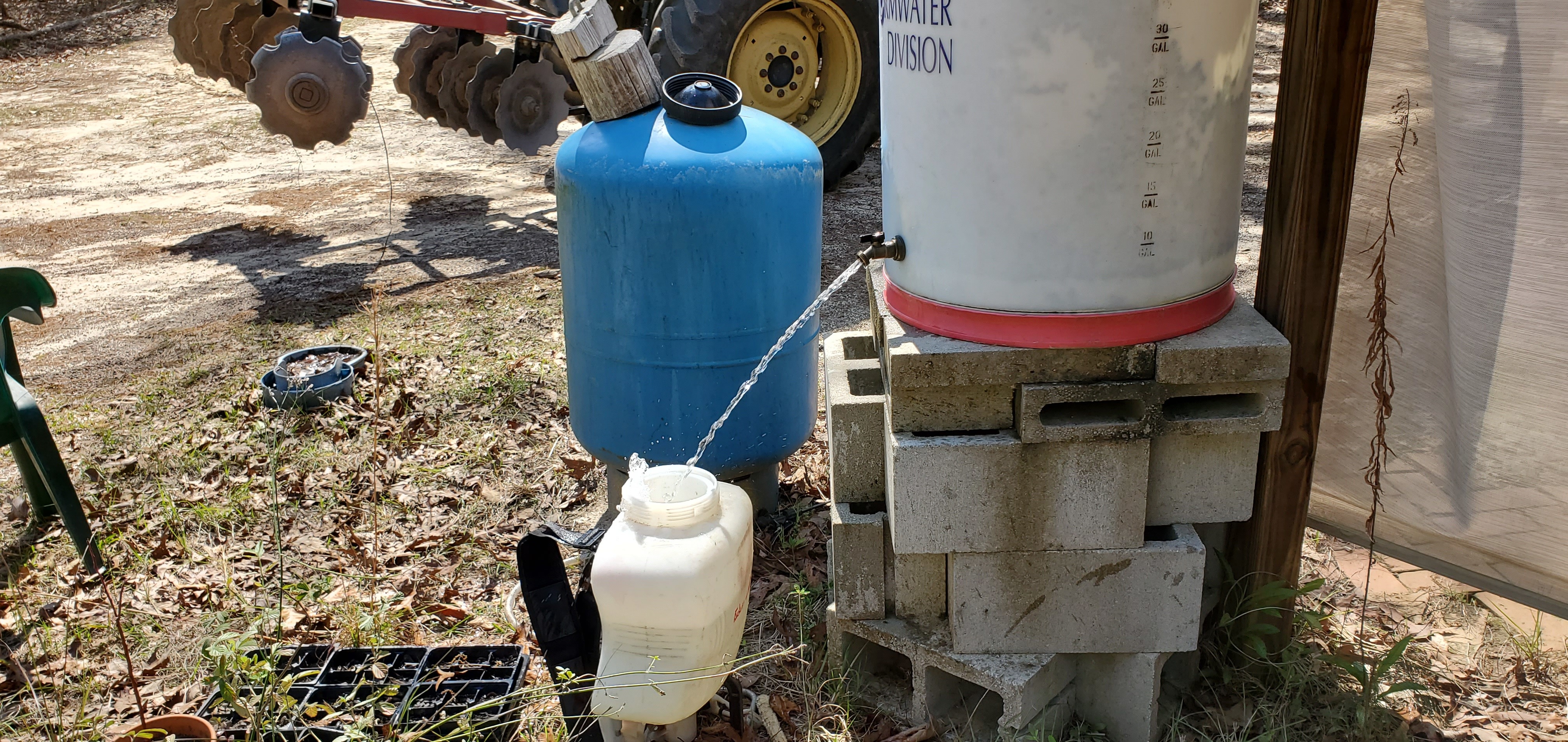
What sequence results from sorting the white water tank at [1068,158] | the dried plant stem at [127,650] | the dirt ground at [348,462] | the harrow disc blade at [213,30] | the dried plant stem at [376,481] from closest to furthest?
the white water tank at [1068,158] < the dried plant stem at [127,650] < the dirt ground at [348,462] < the dried plant stem at [376,481] < the harrow disc blade at [213,30]

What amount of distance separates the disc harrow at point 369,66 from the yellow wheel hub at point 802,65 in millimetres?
1145

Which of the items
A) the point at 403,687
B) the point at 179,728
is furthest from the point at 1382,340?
the point at 179,728

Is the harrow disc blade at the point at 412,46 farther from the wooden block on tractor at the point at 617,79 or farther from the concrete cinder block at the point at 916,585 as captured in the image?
the concrete cinder block at the point at 916,585

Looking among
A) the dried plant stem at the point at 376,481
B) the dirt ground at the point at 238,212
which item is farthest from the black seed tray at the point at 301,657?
the dirt ground at the point at 238,212

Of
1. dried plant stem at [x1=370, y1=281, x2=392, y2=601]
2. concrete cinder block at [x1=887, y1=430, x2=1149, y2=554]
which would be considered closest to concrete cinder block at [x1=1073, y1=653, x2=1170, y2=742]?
concrete cinder block at [x1=887, y1=430, x2=1149, y2=554]

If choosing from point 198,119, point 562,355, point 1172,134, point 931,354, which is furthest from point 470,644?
point 198,119

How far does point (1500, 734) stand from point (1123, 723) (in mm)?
875

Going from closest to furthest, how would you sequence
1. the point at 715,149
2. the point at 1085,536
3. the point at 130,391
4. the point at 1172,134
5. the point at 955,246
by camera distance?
the point at 1172,134 < the point at 955,246 < the point at 1085,536 < the point at 715,149 < the point at 130,391

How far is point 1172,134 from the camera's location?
2.03 meters

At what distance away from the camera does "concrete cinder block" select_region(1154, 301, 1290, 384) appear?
7.18 ft

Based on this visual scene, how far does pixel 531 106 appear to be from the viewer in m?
6.43

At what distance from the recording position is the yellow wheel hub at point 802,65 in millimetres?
6566

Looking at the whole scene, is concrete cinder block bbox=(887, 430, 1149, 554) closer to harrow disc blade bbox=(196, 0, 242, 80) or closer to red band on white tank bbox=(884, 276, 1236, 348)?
red band on white tank bbox=(884, 276, 1236, 348)

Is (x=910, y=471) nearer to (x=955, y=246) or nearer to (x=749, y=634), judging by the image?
(x=955, y=246)
